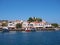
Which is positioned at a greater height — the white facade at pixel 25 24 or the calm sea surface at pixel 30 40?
the white facade at pixel 25 24

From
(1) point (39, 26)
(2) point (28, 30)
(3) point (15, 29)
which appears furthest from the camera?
(1) point (39, 26)

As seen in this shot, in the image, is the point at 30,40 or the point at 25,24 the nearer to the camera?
the point at 30,40

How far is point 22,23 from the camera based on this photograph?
115 m

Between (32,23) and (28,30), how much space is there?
13.5 m

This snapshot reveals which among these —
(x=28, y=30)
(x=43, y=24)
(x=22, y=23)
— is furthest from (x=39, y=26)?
(x=28, y=30)

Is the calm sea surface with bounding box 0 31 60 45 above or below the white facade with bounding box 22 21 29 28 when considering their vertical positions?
below

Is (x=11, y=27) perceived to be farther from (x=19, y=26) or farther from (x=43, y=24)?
(x=43, y=24)

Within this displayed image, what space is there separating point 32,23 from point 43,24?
775cm

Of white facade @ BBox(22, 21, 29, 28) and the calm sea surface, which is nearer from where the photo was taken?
the calm sea surface

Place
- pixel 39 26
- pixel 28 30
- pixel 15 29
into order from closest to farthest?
pixel 28 30 < pixel 15 29 < pixel 39 26

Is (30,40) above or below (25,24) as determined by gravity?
below

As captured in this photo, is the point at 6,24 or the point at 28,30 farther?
the point at 6,24

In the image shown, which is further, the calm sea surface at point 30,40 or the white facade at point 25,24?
the white facade at point 25,24

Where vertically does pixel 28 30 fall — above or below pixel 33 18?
below
